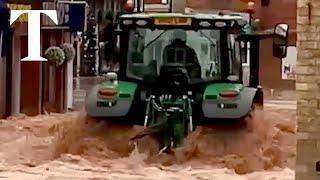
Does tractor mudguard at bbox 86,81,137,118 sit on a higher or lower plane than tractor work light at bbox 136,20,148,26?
lower

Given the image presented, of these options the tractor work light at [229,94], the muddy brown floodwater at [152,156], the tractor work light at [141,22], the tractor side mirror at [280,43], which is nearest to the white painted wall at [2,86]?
the muddy brown floodwater at [152,156]

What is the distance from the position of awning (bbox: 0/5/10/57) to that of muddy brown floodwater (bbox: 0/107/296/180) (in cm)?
460

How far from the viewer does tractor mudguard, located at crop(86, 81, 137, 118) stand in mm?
15742

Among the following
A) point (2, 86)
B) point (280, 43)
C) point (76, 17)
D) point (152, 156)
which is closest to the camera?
point (280, 43)

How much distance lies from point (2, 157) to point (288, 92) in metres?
23.5

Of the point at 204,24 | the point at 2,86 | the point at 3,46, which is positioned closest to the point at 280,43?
the point at 204,24

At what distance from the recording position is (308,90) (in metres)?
10.4

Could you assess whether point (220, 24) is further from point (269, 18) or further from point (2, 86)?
point (269, 18)

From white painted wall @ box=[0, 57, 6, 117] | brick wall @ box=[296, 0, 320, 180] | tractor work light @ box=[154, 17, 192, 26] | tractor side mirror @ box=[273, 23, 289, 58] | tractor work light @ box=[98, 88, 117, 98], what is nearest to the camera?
brick wall @ box=[296, 0, 320, 180]

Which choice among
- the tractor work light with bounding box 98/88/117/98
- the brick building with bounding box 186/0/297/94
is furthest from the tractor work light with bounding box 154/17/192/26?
the brick building with bounding box 186/0/297/94

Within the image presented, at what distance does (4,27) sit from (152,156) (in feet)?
24.6

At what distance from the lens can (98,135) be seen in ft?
54.1

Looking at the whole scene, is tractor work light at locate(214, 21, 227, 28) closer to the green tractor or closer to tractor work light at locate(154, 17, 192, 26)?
the green tractor

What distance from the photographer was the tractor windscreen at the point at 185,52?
52.0ft
